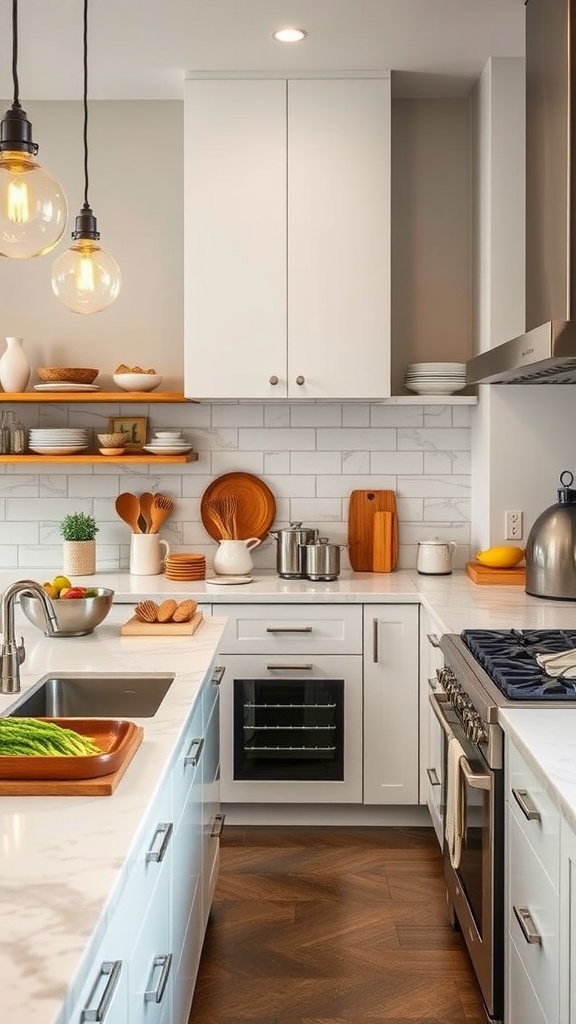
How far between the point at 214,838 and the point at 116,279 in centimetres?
166

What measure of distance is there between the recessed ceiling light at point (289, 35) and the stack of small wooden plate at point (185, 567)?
200 cm

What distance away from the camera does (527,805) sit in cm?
205

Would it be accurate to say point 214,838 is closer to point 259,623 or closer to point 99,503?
point 259,623

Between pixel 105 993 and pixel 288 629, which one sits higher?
pixel 288 629

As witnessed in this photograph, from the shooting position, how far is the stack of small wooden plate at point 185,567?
4219 millimetres

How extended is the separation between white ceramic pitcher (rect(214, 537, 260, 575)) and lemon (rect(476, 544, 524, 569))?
3.24 feet

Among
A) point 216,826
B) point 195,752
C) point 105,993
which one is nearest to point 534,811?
point 195,752

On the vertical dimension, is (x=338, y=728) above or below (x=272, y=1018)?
above

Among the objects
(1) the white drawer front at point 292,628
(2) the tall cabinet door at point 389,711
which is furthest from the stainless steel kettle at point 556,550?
(1) the white drawer front at point 292,628

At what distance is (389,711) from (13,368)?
6.93ft

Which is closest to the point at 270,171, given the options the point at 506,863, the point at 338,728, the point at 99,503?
the point at 99,503

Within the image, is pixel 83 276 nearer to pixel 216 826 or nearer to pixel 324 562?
pixel 216 826

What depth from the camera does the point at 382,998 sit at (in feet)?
9.19

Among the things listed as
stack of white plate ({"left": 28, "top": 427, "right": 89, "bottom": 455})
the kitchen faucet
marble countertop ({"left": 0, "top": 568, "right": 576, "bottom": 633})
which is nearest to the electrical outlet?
marble countertop ({"left": 0, "top": 568, "right": 576, "bottom": 633})
